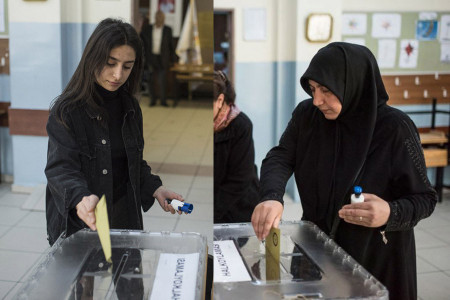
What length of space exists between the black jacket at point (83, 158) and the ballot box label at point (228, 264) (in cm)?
24

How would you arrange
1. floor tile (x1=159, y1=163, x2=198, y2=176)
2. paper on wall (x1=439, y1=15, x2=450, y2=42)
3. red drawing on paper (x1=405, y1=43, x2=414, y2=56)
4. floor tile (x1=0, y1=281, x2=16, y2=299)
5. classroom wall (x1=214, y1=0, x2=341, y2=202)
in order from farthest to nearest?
classroom wall (x1=214, y1=0, x2=341, y2=202) → red drawing on paper (x1=405, y1=43, x2=414, y2=56) → paper on wall (x1=439, y1=15, x2=450, y2=42) → floor tile (x1=0, y1=281, x2=16, y2=299) → floor tile (x1=159, y1=163, x2=198, y2=176)

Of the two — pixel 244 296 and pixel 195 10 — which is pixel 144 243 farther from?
pixel 195 10

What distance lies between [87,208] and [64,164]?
0.11 metres

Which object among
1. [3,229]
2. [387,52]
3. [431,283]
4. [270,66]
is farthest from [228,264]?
[270,66]

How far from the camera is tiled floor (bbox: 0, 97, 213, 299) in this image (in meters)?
1.10

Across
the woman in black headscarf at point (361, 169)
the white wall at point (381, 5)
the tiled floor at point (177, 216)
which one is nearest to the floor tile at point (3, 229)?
the tiled floor at point (177, 216)

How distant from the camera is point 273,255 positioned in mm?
942

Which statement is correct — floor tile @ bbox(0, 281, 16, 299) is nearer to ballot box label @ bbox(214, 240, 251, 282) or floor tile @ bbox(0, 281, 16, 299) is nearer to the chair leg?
ballot box label @ bbox(214, 240, 251, 282)

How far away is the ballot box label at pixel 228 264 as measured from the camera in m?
0.91

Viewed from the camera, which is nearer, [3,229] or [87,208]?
[87,208]

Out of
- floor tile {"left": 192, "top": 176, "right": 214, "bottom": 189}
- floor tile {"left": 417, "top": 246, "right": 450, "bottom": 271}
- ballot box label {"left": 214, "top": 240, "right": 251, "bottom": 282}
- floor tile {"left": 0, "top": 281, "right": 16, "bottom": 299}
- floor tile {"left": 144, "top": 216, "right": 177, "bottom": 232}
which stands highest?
floor tile {"left": 192, "top": 176, "right": 214, "bottom": 189}

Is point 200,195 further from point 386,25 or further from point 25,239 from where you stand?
point 386,25

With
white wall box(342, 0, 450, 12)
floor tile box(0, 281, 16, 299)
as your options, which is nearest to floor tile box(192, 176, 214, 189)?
floor tile box(0, 281, 16, 299)

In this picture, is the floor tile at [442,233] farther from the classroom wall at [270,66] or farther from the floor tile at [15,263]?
the floor tile at [15,263]
